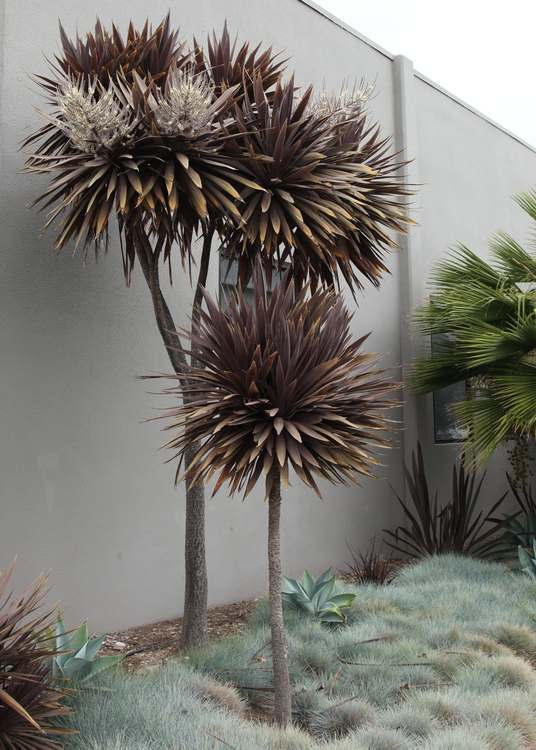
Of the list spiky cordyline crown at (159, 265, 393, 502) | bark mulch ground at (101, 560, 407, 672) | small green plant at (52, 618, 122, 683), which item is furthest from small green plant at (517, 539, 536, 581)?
small green plant at (52, 618, 122, 683)

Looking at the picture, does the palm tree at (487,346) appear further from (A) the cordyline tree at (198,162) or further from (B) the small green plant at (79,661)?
(B) the small green plant at (79,661)

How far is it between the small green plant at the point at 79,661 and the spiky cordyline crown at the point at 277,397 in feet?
3.04

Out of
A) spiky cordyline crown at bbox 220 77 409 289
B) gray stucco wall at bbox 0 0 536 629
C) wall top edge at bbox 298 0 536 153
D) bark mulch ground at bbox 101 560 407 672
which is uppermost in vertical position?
wall top edge at bbox 298 0 536 153

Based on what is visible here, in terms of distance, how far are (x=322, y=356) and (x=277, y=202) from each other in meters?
1.28

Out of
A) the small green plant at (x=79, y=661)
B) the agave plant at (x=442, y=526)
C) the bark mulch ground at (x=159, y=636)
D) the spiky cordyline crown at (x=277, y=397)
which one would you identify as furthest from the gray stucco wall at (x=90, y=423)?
the spiky cordyline crown at (x=277, y=397)

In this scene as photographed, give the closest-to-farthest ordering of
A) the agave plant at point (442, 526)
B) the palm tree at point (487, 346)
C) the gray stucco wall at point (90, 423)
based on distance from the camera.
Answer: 1. the gray stucco wall at point (90, 423)
2. the palm tree at point (487, 346)
3. the agave plant at point (442, 526)

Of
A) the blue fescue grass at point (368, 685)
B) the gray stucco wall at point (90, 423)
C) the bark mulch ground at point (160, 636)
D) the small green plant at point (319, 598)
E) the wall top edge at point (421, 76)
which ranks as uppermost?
the wall top edge at point (421, 76)

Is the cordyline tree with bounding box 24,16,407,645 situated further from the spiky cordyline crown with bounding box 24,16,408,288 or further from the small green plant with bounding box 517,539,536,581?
the small green plant with bounding box 517,539,536,581

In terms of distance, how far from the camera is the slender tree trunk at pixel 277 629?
12.1ft

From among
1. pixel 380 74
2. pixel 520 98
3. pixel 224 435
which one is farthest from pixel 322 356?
pixel 520 98

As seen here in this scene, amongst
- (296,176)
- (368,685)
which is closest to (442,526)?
(368,685)

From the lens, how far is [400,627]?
5000 mm

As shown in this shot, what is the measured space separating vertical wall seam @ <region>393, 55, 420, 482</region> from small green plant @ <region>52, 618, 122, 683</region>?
5036mm

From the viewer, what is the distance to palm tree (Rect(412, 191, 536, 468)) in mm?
6555
